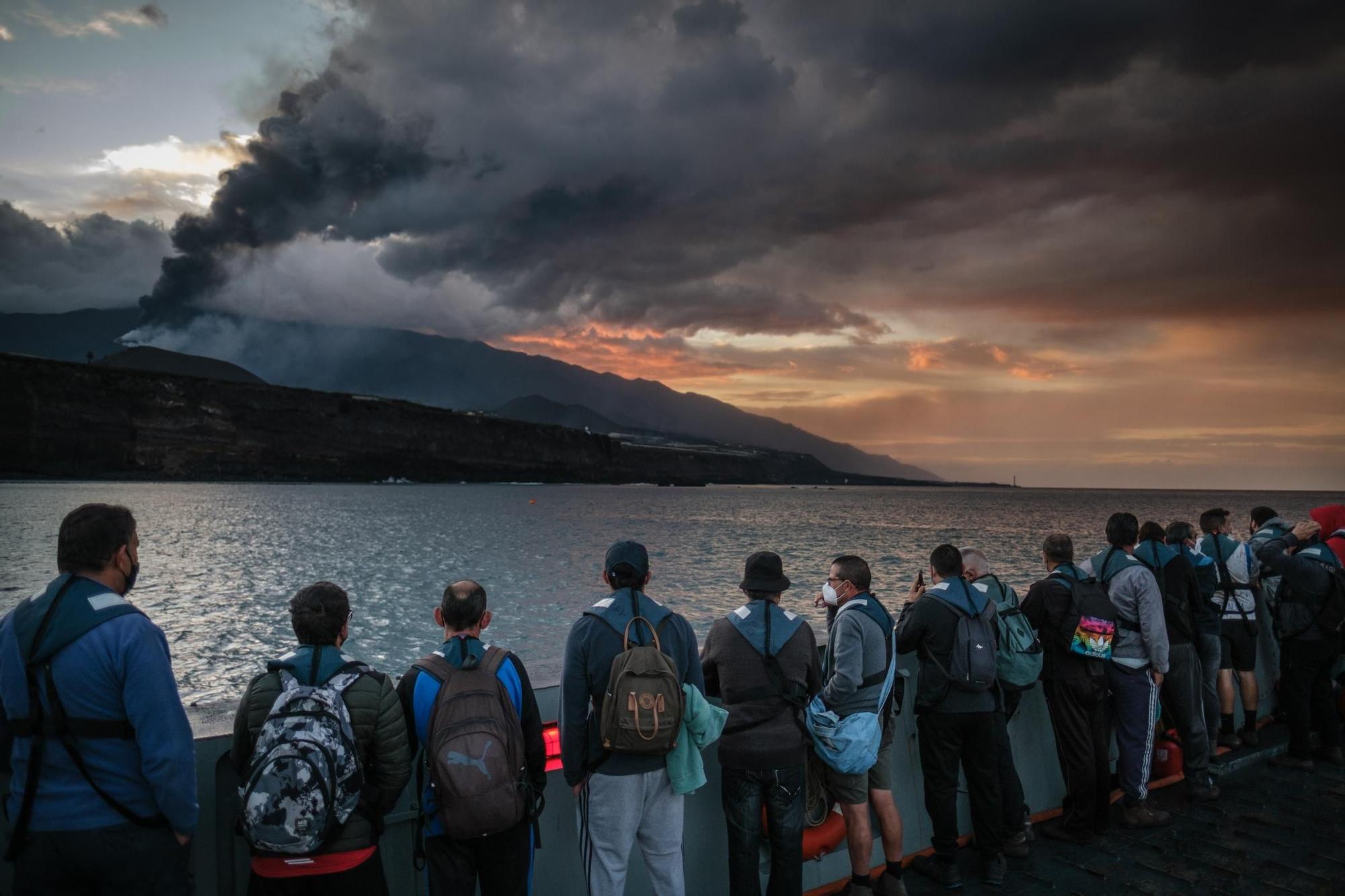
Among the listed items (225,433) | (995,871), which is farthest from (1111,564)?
(225,433)

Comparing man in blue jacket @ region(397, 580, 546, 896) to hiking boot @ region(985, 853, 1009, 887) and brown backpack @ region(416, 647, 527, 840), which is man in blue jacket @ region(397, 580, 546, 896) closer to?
brown backpack @ region(416, 647, 527, 840)

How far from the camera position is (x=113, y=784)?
283 centimetres

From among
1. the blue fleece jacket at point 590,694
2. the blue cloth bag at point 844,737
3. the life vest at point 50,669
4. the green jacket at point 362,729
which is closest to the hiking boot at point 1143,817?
the blue cloth bag at point 844,737

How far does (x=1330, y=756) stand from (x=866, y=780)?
583cm

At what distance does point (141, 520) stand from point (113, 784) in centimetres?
8146

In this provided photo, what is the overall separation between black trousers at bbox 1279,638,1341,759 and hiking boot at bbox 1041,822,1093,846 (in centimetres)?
329

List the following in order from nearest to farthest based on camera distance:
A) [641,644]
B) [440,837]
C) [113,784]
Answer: [113,784] < [440,837] < [641,644]

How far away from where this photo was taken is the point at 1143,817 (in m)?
5.93

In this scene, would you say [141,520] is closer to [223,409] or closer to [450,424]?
[223,409]

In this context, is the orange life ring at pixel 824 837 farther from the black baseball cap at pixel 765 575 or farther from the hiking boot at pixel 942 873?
the black baseball cap at pixel 765 575

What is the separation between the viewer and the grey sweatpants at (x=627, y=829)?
3.78 meters

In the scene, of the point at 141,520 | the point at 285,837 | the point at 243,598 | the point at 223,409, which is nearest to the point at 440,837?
the point at 285,837

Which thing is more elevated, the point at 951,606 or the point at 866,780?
the point at 951,606

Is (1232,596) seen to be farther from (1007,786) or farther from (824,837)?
(824,837)
